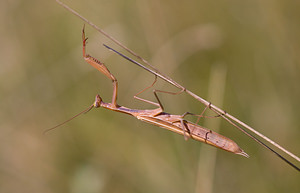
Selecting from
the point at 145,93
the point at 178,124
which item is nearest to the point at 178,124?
the point at 178,124

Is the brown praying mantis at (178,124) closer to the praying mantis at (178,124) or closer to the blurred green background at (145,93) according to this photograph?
the praying mantis at (178,124)

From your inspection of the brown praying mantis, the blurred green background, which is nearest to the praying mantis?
the brown praying mantis

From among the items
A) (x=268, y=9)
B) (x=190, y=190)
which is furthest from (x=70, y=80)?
(x=268, y=9)

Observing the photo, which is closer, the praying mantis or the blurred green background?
the praying mantis

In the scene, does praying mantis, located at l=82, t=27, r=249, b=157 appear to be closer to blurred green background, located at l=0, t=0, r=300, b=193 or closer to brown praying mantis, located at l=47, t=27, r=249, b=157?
brown praying mantis, located at l=47, t=27, r=249, b=157

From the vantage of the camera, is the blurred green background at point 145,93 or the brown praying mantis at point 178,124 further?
the blurred green background at point 145,93

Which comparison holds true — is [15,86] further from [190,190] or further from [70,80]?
[190,190]

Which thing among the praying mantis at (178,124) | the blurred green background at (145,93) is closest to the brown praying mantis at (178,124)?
the praying mantis at (178,124)

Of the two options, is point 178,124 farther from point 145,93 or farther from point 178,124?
point 145,93
